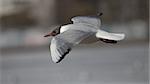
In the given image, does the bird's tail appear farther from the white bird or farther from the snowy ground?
the snowy ground

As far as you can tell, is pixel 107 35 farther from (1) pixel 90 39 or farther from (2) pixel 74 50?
(2) pixel 74 50

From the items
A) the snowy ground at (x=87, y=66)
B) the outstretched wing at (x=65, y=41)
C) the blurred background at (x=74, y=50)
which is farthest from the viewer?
the blurred background at (x=74, y=50)

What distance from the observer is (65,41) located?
287 mm

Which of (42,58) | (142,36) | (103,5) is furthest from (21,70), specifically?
(103,5)

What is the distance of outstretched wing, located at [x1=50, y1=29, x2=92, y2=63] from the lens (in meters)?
0.28

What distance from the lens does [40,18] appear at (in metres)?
5.34

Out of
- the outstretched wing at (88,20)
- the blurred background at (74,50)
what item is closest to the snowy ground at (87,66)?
the blurred background at (74,50)

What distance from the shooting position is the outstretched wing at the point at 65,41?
0.92ft

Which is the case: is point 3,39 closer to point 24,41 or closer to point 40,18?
point 24,41

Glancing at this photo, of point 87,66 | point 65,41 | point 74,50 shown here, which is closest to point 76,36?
point 65,41

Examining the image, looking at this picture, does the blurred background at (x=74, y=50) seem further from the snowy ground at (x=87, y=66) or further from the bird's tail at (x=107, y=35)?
the bird's tail at (x=107, y=35)

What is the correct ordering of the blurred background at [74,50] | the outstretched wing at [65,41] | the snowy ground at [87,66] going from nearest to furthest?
the outstretched wing at [65,41] < the snowy ground at [87,66] < the blurred background at [74,50]

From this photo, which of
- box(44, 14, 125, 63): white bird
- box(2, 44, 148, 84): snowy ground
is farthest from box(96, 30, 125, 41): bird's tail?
box(2, 44, 148, 84): snowy ground

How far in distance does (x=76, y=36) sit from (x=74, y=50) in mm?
3551
